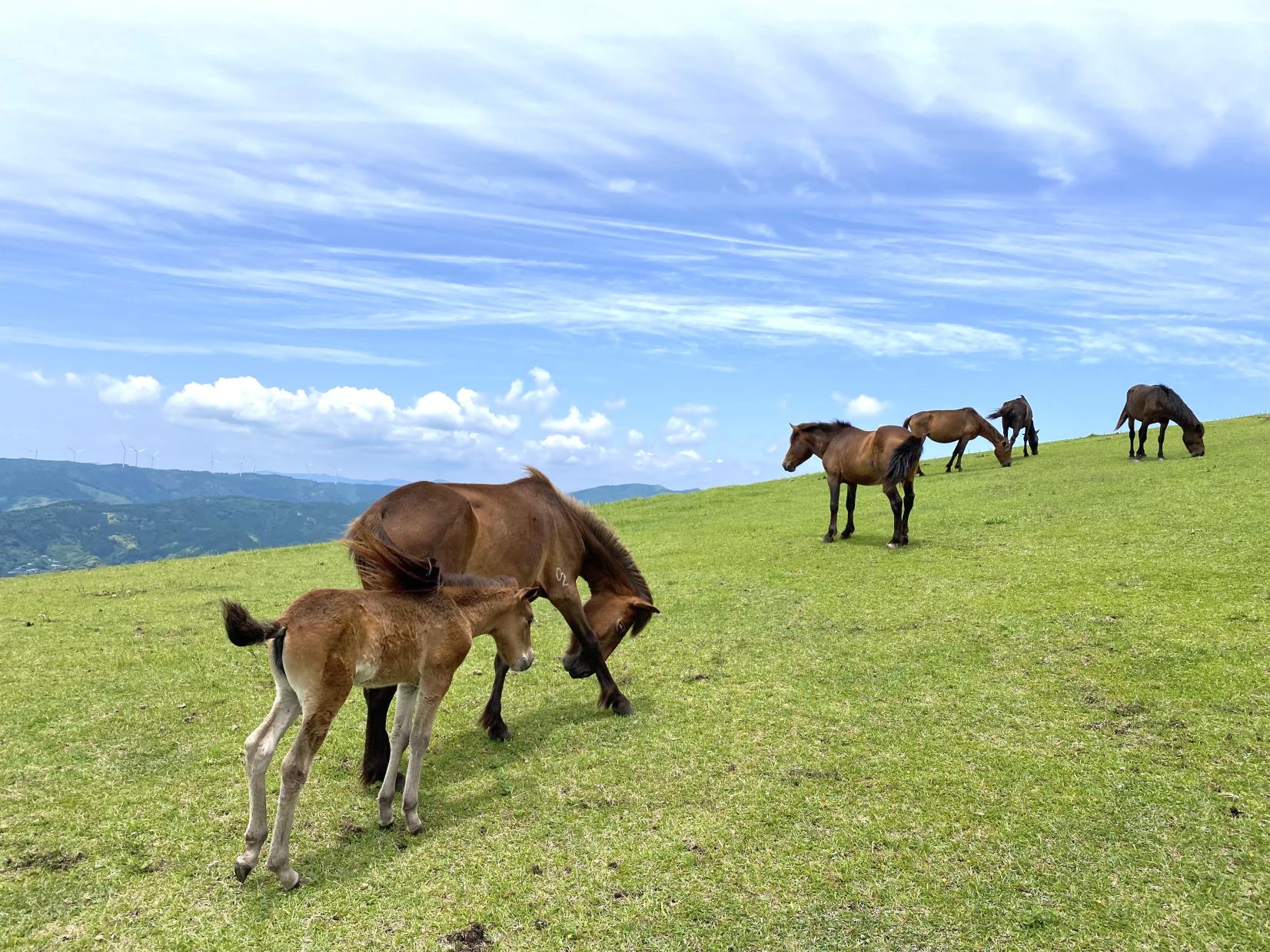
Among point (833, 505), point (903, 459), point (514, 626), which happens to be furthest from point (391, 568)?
point (833, 505)

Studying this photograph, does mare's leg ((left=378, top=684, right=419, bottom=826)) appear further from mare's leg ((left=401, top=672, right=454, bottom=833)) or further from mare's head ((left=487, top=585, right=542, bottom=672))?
mare's head ((left=487, top=585, right=542, bottom=672))

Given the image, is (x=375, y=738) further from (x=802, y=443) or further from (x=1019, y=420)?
(x=1019, y=420)

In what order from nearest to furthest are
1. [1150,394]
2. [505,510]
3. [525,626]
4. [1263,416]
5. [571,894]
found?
[571,894], [525,626], [505,510], [1150,394], [1263,416]

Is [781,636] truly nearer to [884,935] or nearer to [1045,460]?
[884,935]

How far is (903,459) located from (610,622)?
26.5ft

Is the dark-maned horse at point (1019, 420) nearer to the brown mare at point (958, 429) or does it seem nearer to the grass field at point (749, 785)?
the brown mare at point (958, 429)

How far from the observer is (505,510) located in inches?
267

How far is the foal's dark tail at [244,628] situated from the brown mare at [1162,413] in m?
22.0

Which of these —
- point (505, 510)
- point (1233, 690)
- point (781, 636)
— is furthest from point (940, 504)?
point (505, 510)

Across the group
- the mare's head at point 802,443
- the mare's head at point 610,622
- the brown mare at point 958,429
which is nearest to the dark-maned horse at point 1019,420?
the brown mare at point 958,429

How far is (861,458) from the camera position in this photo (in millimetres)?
14250

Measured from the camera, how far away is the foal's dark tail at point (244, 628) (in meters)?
3.97

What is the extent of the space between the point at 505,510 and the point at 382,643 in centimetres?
234

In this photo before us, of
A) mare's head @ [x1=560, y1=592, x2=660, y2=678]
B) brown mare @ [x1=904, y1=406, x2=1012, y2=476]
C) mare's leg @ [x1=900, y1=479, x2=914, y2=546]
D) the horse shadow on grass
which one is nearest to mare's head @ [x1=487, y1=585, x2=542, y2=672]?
the horse shadow on grass
